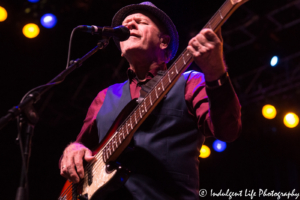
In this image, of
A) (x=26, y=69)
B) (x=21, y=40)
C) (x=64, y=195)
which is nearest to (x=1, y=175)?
(x=26, y=69)

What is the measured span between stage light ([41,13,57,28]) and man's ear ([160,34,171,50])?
3498mm

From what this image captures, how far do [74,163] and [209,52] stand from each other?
1.40 metres

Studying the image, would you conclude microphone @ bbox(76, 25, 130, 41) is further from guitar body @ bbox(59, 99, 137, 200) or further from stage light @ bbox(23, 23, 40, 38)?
stage light @ bbox(23, 23, 40, 38)

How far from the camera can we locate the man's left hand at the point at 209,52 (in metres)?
1.78

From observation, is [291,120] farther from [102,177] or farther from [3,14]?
[3,14]

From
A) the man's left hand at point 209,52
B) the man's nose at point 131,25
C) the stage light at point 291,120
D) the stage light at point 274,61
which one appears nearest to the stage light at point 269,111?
the stage light at point 291,120

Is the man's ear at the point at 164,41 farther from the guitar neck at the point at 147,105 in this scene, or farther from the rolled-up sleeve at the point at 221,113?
the rolled-up sleeve at the point at 221,113

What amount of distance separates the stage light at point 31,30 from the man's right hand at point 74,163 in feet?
13.5

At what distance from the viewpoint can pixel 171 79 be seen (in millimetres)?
2135

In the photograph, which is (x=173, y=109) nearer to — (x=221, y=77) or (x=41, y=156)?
(x=221, y=77)

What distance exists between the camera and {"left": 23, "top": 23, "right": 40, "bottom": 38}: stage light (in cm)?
596

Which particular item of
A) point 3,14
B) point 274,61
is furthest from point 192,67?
point 3,14

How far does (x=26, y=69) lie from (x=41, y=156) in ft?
6.90

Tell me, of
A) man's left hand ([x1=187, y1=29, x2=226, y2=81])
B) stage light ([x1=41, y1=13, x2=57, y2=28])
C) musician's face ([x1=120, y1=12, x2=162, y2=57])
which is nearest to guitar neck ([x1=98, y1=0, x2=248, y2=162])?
man's left hand ([x1=187, y1=29, x2=226, y2=81])
